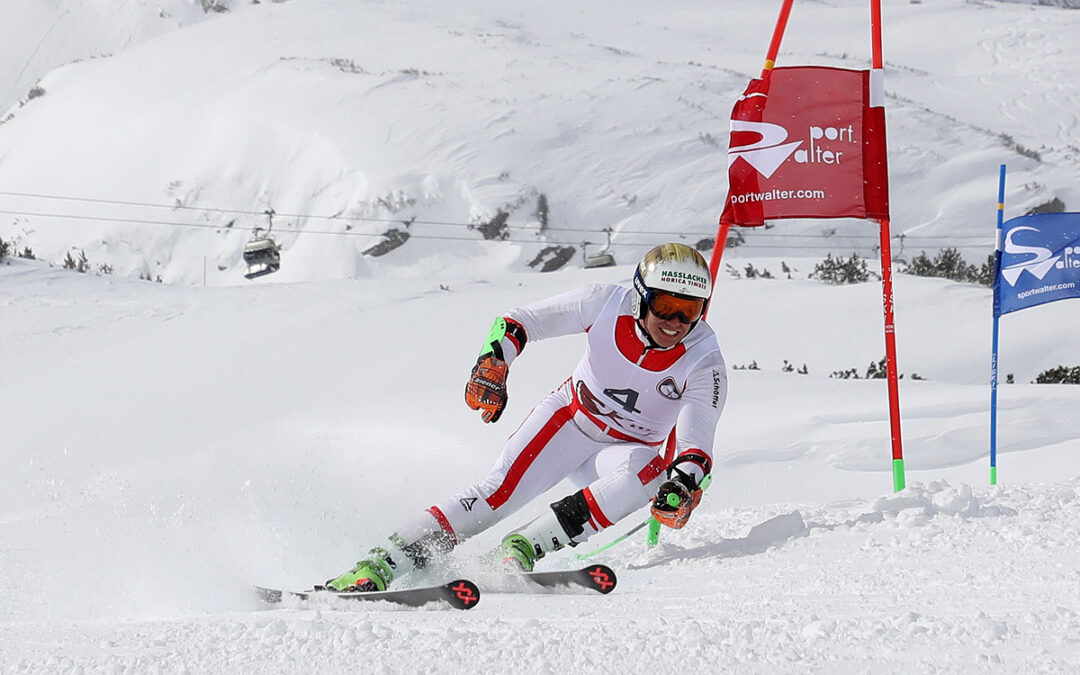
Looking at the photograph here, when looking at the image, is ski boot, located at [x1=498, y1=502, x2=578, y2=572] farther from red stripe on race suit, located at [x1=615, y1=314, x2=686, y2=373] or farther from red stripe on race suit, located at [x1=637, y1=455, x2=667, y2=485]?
red stripe on race suit, located at [x1=615, y1=314, x2=686, y2=373]

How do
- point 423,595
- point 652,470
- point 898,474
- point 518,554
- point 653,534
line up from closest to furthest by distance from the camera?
point 423,595 → point 518,554 → point 652,470 → point 653,534 → point 898,474

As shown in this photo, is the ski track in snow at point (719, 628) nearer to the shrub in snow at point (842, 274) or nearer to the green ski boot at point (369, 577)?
the green ski boot at point (369, 577)

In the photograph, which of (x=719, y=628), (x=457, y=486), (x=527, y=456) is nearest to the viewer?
(x=719, y=628)

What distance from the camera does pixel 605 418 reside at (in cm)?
510

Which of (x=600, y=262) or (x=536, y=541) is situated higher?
(x=536, y=541)

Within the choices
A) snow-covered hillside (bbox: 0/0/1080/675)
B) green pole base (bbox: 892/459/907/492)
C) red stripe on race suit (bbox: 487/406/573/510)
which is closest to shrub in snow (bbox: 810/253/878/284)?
snow-covered hillside (bbox: 0/0/1080/675)

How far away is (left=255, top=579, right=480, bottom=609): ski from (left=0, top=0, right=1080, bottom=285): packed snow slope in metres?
26.0

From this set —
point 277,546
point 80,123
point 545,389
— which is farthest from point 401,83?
point 277,546

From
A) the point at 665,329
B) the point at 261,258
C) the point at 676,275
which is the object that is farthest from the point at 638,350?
the point at 261,258

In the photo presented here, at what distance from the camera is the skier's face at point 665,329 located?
4730 mm

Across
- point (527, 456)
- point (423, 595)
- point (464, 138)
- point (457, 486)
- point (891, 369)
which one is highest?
point (423, 595)

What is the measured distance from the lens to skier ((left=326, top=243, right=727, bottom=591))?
4.49m

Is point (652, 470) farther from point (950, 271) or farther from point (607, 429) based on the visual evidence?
point (950, 271)

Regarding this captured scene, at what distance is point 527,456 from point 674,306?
102cm
